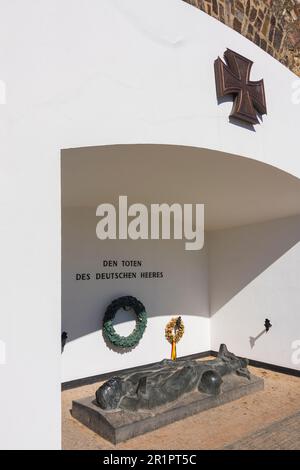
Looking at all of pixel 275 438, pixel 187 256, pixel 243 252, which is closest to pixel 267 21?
pixel 243 252

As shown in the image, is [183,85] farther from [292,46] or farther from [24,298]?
[292,46]

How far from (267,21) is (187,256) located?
16.3 feet

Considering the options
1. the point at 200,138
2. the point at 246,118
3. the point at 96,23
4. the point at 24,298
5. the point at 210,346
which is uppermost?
the point at 96,23

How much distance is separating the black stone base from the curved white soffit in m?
3.45

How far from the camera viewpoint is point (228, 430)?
4852 mm

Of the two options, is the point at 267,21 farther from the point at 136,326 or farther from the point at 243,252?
the point at 136,326

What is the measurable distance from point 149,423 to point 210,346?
4522 millimetres

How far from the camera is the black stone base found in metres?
4.53

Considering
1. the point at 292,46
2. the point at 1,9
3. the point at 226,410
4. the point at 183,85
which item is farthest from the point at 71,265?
the point at 292,46

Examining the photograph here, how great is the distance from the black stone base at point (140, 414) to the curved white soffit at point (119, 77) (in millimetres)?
3451

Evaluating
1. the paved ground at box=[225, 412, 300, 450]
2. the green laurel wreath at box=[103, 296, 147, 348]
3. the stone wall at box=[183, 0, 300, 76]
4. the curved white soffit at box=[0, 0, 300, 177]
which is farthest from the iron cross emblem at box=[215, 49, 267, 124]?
the green laurel wreath at box=[103, 296, 147, 348]

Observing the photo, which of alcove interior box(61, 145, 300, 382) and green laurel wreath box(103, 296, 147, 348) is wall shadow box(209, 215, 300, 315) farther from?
green laurel wreath box(103, 296, 147, 348)

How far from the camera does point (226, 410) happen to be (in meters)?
5.49

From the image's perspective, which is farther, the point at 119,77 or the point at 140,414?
the point at 140,414
